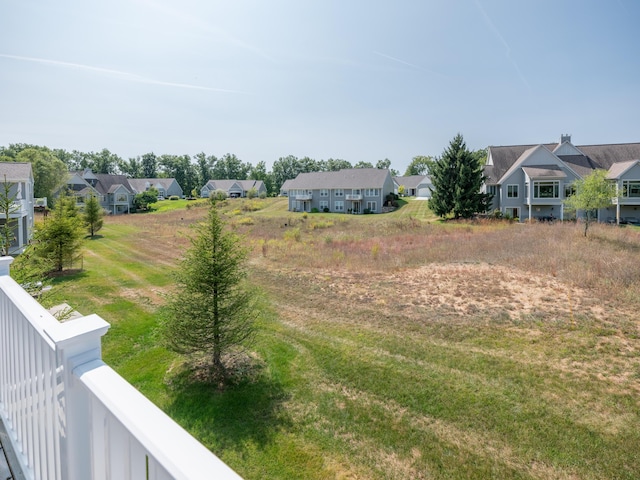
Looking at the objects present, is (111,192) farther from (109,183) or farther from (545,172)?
(545,172)

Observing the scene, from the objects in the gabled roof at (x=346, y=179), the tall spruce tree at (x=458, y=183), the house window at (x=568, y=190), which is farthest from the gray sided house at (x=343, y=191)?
the house window at (x=568, y=190)

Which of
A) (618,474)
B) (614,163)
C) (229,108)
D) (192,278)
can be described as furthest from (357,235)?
(614,163)

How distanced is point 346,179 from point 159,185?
50.4m

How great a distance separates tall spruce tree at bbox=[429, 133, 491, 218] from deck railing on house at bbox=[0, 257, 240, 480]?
34655 millimetres

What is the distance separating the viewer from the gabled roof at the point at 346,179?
162ft

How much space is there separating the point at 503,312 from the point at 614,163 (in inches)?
1355

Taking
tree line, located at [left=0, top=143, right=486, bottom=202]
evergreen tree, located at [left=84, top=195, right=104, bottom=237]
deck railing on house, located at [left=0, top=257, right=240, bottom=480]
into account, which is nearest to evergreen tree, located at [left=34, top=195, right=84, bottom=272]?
evergreen tree, located at [left=84, top=195, right=104, bottom=237]

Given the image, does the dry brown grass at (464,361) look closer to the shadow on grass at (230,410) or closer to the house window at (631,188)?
the shadow on grass at (230,410)

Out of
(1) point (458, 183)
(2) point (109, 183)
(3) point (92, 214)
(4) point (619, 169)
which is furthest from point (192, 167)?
(4) point (619, 169)

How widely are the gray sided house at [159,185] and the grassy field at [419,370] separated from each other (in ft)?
231

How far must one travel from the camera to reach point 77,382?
5.40 feet

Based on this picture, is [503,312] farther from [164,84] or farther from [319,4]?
[164,84]

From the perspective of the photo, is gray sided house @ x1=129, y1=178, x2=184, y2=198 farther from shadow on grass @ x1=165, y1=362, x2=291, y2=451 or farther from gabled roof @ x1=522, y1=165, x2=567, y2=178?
shadow on grass @ x1=165, y1=362, x2=291, y2=451

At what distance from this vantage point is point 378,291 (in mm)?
12539
